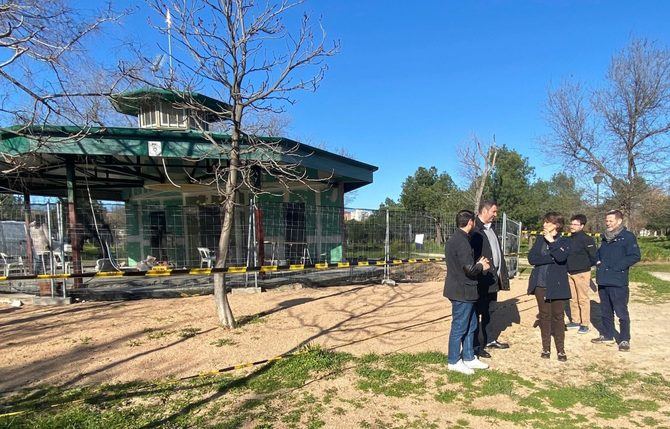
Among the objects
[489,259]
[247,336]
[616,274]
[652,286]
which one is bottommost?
[652,286]

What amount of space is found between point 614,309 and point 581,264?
102 centimetres

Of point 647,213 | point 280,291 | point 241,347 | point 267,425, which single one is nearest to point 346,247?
point 280,291

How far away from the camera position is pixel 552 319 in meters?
5.29

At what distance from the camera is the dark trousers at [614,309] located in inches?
224

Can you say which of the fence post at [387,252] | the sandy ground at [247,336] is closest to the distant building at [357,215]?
the fence post at [387,252]

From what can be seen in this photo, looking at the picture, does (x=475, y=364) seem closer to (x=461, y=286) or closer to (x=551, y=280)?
(x=461, y=286)

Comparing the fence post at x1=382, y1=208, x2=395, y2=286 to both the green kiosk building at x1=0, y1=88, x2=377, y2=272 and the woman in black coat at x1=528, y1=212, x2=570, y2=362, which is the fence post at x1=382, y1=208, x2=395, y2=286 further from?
the woman in black coat at x1=528, y1=212, x2=570, y2=362

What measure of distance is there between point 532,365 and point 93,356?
17.2ft

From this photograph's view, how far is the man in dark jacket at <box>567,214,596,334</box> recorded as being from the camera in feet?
21.8

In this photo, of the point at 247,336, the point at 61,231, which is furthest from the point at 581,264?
the point at 61,231

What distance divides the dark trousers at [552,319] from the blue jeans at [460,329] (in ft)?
3.57

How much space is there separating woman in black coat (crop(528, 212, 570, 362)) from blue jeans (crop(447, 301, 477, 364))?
42.7 inches

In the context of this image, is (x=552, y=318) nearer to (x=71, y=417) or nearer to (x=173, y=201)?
(x=71, y=417)

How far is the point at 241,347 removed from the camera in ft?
18.2
